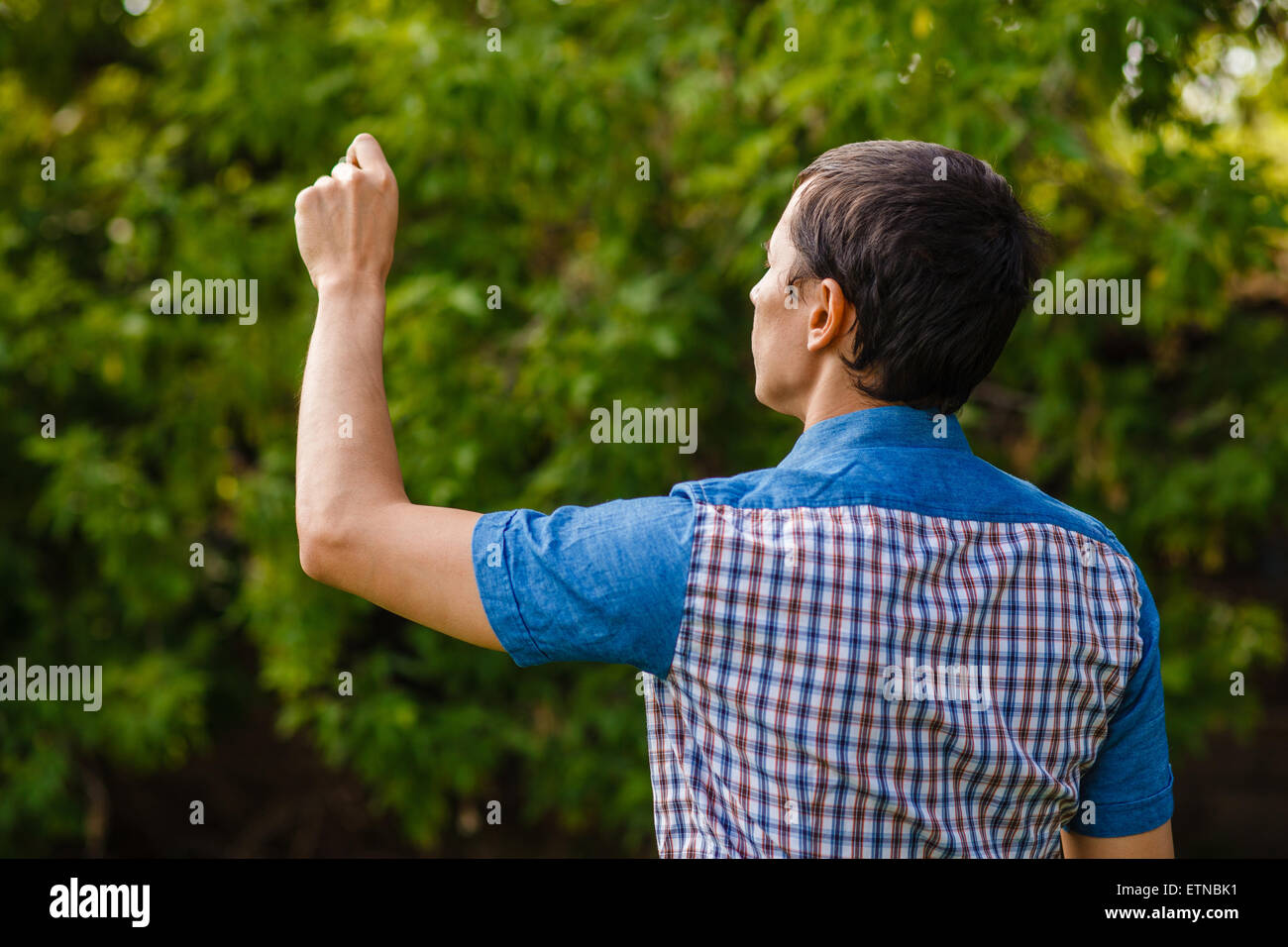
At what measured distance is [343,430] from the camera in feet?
3.50

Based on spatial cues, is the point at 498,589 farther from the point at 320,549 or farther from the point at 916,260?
the point at 916,260

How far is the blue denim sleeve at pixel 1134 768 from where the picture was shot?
1234 mm

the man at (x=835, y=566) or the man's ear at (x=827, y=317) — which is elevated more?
the man's ear at (x=827, y=317)

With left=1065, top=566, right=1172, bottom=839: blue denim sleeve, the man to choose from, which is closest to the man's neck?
the man

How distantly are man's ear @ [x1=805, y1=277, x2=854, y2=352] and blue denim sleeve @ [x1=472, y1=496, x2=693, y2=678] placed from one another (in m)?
0.25

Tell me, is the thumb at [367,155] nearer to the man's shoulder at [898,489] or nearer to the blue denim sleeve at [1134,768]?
the man's shoulder at [898,489]

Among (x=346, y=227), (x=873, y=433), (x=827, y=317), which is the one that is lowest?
(x=873, y=433)

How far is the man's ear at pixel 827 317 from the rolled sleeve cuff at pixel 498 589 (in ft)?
1.27

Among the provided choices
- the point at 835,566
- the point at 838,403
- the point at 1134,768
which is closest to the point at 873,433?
the point at 838,403

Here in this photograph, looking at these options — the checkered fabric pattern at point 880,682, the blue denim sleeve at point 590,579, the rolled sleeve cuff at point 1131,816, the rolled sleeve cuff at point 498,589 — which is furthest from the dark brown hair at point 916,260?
the rolled sleeve cuff at point 1131,816

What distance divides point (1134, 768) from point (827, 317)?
25.0 inches

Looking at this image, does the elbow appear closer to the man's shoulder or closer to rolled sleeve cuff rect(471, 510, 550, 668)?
rolled sleeve cuff rect(471, 510, 550, 668)

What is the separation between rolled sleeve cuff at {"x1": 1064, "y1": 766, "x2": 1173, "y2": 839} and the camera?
128 centimetres
